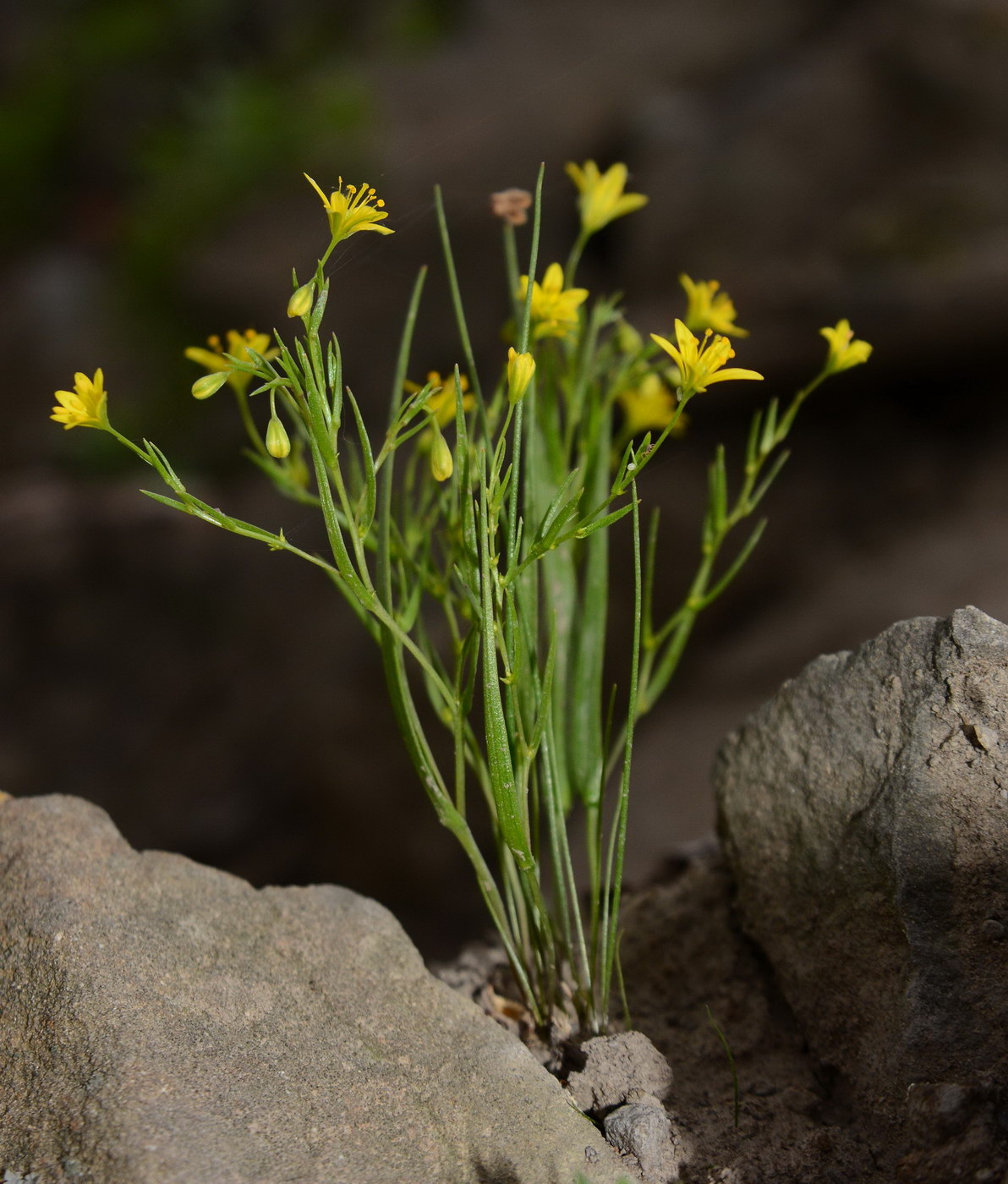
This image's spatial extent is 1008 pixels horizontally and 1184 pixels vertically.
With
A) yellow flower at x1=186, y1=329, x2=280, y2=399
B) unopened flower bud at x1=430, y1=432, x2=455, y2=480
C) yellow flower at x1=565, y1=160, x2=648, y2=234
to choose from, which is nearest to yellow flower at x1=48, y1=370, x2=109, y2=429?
yellow flower at x1=186, y1=329, x2=280, y2=399

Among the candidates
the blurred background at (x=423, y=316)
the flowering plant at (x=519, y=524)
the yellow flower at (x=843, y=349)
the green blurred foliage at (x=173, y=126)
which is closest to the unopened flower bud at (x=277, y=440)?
the flowering plant at (x=519, y=524)

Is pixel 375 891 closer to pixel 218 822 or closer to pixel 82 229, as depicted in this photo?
pixel 218 822

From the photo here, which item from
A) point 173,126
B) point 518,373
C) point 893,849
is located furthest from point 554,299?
point 173,126

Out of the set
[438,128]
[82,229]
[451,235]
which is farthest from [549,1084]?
[82,229]

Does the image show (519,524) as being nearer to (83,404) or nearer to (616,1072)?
(83,404)

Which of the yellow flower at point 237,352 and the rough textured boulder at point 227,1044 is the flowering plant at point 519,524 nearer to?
the yellow flower at point 237,352
